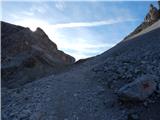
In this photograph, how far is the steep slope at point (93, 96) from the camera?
53.7ft

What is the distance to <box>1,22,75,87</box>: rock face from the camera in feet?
119

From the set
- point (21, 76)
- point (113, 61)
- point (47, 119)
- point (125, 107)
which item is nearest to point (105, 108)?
point (125, 107)

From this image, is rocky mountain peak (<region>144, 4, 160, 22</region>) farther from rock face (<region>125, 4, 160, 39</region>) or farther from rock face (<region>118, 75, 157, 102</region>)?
rock face (<region>118, 75, 157, 102</region>)

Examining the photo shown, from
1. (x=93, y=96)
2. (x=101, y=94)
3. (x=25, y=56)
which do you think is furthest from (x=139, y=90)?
(x=25, y=56)

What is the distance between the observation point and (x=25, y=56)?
40.8 m

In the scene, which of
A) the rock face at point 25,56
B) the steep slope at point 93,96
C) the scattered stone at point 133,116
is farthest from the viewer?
the rock face at point 25,56

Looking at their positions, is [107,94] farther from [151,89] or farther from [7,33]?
[7,33]

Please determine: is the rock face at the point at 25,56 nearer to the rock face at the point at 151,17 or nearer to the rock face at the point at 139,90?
the rock face at the point at 151,17

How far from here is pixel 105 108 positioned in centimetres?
1706

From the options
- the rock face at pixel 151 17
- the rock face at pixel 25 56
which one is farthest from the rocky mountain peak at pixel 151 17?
the rock face at pixel 25 56

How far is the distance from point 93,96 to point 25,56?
23.8m

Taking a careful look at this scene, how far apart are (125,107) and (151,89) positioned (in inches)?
69.5

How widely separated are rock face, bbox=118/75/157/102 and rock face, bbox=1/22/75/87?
57.9 ft

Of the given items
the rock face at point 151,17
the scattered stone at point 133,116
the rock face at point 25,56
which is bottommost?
the scattered stone at point 133,116
